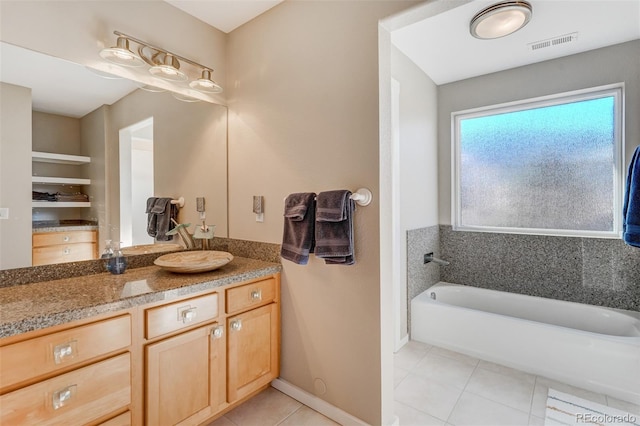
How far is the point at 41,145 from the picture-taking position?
5.03 ft

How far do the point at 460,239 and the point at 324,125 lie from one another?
7.35ft

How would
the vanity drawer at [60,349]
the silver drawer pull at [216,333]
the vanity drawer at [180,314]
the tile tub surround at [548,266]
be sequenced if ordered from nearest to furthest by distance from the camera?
the vanity drawer at [60,349] < the vanity drawer at [180,314] < the silver drawer pull at [216,333] < the tile tub surround at [548,266]

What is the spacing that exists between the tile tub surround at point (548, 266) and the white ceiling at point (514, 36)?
1615 mm

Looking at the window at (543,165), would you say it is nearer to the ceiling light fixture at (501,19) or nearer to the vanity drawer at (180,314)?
the ceiling light fixture at (501,19)

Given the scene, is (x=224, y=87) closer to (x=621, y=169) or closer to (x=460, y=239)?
(x=460, y=239)

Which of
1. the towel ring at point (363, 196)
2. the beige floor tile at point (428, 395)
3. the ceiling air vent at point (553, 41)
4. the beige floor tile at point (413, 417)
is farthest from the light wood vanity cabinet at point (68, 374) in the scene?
the ceiling air vent at point (553, 41)

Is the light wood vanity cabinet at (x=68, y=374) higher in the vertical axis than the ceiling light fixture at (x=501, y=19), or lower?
lower

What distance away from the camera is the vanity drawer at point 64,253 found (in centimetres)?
151

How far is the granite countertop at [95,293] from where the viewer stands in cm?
107

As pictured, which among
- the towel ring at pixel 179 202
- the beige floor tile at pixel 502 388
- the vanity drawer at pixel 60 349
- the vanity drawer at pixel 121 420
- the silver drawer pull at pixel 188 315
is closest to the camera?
the vanity drawer at pixel 60 349

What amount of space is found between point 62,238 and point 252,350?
1190 millimetres

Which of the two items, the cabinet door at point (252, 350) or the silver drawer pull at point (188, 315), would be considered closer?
the silver drawer pull at point (188, 315)

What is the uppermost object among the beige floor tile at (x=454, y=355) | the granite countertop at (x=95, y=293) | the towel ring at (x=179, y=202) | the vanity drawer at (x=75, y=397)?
the towel ring at (x=179, y=202)

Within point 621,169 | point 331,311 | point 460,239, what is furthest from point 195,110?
point 621,169
